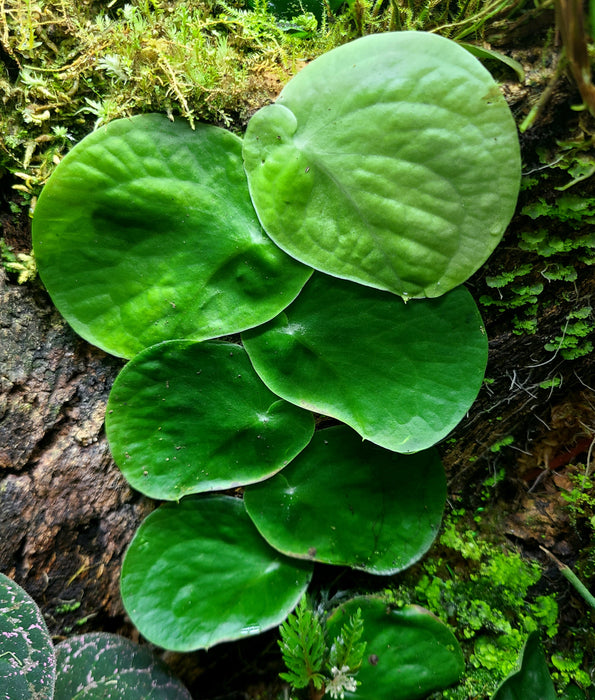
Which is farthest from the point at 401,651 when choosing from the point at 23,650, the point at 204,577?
the point at 23,650

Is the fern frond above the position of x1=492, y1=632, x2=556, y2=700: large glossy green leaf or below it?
above

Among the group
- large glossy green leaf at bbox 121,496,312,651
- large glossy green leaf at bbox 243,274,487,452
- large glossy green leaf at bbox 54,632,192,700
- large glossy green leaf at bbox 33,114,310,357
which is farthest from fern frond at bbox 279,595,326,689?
large glossy green leaf at bbox 33,114,310,357

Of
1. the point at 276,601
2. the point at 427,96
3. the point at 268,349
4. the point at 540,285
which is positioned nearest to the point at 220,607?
the point at 276,601

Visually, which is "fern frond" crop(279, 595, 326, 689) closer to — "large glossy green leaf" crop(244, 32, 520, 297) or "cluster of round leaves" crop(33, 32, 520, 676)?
"cluster of round leaves" crop(33, 32, 520, 676)

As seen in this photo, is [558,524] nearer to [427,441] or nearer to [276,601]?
[427,441]

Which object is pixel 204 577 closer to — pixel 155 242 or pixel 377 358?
pixel 377 358

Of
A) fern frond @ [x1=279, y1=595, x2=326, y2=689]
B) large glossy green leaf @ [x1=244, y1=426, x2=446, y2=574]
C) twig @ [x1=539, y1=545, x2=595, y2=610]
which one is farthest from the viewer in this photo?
twig @ [x1=539, y1=545, x2=595, y2=610]
